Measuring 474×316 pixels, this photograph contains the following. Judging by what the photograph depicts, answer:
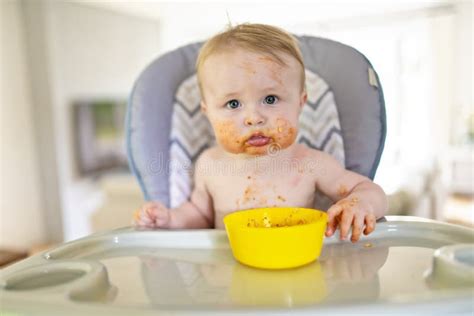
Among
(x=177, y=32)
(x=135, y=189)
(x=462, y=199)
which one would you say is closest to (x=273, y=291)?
(x=135, y=189)

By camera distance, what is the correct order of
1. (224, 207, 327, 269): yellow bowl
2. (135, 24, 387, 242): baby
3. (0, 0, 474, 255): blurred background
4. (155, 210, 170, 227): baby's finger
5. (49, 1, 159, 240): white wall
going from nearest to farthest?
1. (224, 207, 327, 269): yellow bowl
2. (135, 24, 387, 242): baby
3. (155, 210, 170, 227): baby's finger
4. (0, 0, 474, 255): blurred background
5. (49, 1, 159, 240): white wall

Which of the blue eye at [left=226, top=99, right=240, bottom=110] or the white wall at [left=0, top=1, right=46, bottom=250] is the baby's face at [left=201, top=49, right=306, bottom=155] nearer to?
the blue eye at [left=226, top=99, right=240, bottom=110]

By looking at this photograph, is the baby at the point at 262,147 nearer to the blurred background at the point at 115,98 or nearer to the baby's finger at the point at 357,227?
the baby's finger at the point at 357,227

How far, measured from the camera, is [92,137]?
143 inches

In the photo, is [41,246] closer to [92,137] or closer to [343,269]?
[92,137]

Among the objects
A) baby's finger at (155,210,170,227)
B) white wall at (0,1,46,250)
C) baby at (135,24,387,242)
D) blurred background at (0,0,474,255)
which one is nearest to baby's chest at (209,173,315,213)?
baby at (135,24,387,242)

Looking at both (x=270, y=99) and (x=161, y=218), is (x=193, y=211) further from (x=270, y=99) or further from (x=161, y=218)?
(x=270, y=99)

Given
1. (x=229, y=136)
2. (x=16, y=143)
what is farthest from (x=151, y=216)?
(x=16, y=143)

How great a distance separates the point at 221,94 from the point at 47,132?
9.45 ft

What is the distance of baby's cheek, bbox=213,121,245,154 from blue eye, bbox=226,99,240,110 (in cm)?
3

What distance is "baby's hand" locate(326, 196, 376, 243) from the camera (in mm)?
643

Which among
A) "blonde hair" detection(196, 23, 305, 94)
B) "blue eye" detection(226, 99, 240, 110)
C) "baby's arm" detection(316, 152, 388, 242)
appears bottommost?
"baby's arm" detection(316, 152, 388, 242)

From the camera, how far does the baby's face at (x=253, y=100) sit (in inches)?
28.3

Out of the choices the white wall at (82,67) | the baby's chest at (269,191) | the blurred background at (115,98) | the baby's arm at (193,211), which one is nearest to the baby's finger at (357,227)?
the baby's chest at (269,191)
